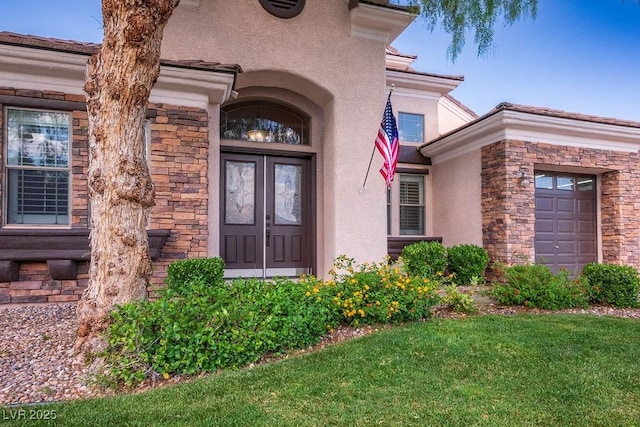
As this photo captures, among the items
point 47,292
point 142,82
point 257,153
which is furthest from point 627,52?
point 47,292

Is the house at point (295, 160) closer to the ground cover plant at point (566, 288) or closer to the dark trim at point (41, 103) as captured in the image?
the dark trim at point (41, 103)

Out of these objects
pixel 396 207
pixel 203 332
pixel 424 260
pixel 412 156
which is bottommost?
pixel 203 332

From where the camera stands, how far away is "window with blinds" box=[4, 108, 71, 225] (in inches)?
229

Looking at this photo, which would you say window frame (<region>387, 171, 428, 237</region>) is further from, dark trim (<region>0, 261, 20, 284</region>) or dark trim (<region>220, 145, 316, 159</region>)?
dark trim (<region>0, 261, 20, 284</region>)

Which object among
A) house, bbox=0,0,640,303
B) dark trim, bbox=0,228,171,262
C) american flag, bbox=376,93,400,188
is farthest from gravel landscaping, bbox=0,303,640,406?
american flag, bbox=376,93,400,188

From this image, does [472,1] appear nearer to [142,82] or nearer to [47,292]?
[142,82]

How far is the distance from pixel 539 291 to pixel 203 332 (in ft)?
16.0

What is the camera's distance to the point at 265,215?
321 inches

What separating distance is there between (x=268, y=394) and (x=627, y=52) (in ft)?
43.8

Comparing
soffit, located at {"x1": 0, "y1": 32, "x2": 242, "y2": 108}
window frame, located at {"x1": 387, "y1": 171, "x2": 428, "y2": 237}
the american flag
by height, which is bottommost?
window frame, located at {"x1": 387, "y1": 171, "x2": 428, "y2": 237}

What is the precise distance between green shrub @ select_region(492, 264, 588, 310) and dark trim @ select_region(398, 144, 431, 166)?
15.7 ft

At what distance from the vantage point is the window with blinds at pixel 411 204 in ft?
33.5

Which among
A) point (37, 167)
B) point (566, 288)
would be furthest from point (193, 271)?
point (566, 288)

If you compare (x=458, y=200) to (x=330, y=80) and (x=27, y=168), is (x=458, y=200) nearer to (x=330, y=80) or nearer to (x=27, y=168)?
(x=330, y=80)
